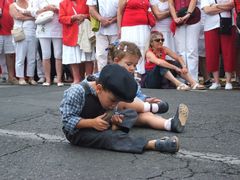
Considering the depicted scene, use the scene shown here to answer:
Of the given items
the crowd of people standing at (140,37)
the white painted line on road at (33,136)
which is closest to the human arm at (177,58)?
the crowd of people standing at (140,37)

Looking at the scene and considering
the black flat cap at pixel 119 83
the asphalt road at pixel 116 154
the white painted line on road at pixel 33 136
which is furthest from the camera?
the white painted line on road at pixel 33 136

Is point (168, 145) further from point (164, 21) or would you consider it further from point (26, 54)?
point (26, 54)

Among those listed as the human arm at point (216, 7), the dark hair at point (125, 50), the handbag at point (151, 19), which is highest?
the human arm at point (216, 7)

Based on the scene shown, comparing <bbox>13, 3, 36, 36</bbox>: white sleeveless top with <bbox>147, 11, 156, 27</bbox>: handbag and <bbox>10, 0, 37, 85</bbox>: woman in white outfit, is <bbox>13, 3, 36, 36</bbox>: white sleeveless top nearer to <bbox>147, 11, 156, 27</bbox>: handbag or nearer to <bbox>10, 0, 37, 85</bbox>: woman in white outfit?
<bbox>10, 0, 37, 85</bbox>: woman in white outfit

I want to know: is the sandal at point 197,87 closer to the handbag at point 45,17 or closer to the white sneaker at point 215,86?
the white sneaker at point 215,86

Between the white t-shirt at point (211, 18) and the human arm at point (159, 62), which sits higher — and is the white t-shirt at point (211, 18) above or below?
above

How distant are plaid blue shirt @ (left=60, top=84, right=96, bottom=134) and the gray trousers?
0.12 m

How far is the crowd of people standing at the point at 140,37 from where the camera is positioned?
7895mm

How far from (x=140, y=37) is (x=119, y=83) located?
4890mm

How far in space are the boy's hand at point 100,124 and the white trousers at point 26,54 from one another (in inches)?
246

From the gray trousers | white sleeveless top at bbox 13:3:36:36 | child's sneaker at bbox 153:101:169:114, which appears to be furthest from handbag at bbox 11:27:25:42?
the gray trousers

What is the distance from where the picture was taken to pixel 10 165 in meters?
3.45

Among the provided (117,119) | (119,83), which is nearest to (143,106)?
(117,119)

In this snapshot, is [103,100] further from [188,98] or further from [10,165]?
[188,98]
